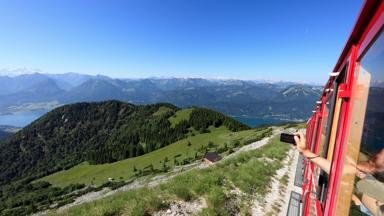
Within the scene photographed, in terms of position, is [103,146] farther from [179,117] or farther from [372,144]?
[372,144]

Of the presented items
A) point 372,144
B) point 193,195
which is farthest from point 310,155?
point 193,195

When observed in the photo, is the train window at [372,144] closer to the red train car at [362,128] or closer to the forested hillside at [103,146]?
the red train car at [362,128]

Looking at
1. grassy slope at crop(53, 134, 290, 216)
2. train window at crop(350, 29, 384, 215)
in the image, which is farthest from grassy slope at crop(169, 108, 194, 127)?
train window at crop(350, 29, 384, 215)

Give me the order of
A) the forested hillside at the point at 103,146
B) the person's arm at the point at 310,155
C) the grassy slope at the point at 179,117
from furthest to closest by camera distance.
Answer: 1. the grassy slope at the point at 179,117
2. the forested hillside at the point at 103,146
3. the person's arm at the point at 310,155

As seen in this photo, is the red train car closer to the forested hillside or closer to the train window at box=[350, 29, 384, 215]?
the train window at box=[350, 29, 384, 215]

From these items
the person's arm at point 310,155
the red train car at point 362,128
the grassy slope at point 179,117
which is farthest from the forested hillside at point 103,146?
the red train car at point 362,128

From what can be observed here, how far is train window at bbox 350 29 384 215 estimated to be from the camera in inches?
85.5

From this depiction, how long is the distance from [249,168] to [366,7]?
42.0 ft

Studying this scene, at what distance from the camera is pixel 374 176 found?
2.26 metres

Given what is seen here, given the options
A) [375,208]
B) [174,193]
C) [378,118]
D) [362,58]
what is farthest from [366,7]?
[174,193]

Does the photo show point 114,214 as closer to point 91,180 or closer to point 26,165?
point 91,180

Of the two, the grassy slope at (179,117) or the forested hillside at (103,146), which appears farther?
the grassy slope at (179,117)

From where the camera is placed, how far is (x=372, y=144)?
232cm

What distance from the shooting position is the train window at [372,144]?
217cm
